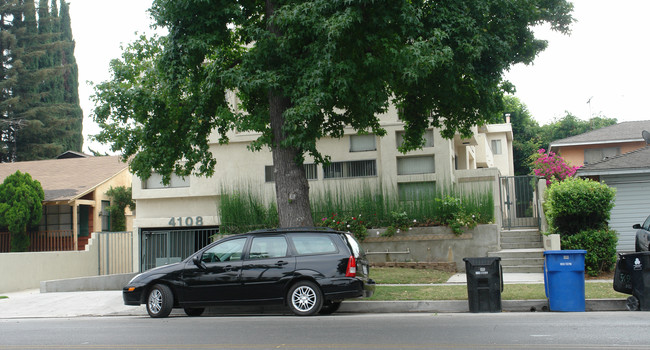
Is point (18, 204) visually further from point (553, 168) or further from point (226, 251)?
point (553, 168)

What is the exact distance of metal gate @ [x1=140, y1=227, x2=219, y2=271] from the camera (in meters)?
22.5

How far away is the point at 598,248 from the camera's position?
15484 millimetres

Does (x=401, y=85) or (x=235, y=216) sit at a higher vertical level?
(x=401, y=85)

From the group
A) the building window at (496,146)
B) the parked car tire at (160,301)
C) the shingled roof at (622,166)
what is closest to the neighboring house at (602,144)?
the building window at (496,146)

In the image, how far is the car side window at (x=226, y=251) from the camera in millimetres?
11391

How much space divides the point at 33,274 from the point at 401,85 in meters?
14.6

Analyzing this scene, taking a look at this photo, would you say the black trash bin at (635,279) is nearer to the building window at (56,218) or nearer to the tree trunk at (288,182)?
the tree trunk at (288,182)

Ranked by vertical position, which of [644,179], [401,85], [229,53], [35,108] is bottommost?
[644,179]

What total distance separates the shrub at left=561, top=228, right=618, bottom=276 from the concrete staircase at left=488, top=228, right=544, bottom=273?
44.0 inches

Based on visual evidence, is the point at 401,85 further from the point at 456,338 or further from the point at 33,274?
the point at 33,274

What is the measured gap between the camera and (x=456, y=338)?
782cm

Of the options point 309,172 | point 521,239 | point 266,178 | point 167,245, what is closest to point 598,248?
point 521,239

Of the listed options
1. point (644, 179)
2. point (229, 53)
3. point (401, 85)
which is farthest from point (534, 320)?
point (644, 179)

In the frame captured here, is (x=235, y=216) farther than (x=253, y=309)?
Yes
